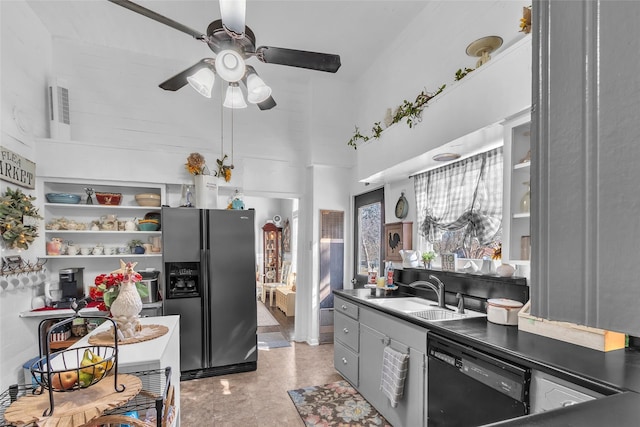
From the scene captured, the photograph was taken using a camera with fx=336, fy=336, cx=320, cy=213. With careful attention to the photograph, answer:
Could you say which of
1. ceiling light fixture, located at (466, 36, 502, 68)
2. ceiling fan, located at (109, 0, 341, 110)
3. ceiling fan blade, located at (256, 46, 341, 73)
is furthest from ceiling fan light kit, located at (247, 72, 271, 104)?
ceiling light fixture, located at (466, 36, 502, 68)

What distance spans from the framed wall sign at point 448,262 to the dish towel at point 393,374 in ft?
2.87

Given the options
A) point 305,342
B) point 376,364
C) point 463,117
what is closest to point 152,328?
point 376,364

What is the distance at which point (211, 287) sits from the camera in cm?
352

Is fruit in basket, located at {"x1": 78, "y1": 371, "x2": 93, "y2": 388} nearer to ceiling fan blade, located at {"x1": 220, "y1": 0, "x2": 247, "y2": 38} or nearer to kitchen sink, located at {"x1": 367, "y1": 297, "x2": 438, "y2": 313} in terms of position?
ceiling fan blade, located at {"x1": 220, "y1": 0, "x2": 247, "y2": 38}

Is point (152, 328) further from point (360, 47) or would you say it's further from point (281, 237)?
point (281, 237)

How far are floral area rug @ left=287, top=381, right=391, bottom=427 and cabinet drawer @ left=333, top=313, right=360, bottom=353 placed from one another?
0.39 meters

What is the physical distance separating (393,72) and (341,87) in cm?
107

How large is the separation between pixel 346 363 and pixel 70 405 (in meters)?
2.48

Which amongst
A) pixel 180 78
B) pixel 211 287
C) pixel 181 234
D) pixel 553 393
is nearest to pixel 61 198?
pixel 181 234

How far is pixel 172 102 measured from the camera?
13.4ft

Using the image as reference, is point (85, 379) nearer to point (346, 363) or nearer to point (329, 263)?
point (346, 363)

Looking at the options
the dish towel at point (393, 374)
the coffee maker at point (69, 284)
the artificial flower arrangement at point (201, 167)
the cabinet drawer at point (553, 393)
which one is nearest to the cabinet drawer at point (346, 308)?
the dish towel at point (393, 374)

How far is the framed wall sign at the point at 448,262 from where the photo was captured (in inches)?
110

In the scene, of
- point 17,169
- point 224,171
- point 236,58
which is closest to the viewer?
point 236,58
